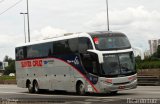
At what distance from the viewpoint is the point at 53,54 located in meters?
27.9

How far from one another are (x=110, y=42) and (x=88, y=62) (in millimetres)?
1599

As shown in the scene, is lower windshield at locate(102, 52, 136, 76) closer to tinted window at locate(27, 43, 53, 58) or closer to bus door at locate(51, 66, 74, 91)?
bus door at locate(51, 66, 74, 91)

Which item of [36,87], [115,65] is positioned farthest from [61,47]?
[36,87]

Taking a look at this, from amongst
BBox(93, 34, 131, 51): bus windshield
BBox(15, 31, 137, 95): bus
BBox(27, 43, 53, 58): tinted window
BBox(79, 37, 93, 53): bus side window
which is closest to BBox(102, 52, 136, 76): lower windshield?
BBox(15, 31, 137, 95): bus

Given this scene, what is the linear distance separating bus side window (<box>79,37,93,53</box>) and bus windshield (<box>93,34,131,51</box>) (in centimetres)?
43

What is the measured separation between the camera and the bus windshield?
2370 cm

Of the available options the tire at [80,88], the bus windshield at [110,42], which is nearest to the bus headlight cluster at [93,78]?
the tire at [80,88]

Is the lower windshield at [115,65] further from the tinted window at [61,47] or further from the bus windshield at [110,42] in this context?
the tinted window at [61,47]

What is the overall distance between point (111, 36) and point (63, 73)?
14.9 ft

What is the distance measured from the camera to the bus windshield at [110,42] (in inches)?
933

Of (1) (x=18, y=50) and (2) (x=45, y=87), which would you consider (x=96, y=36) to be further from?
(1) (x=18, y=50)

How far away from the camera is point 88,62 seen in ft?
79.8

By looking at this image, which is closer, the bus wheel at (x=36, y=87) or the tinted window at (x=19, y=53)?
the bus wheel at (x=36, y=87)

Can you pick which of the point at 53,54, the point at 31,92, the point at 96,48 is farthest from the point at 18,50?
the point at 96,48
